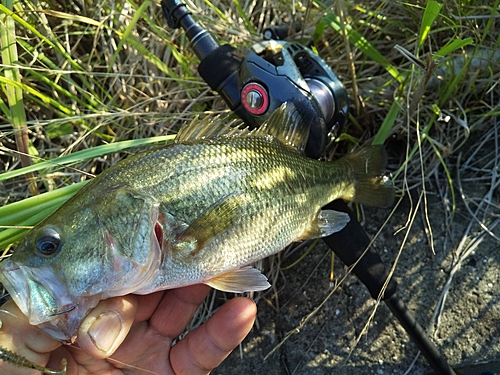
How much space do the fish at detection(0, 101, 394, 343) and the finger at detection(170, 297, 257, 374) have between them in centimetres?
19

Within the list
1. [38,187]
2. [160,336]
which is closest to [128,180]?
[160,336]

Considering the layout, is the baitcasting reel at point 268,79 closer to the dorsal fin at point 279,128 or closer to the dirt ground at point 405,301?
the dorsal fin at point 279,128

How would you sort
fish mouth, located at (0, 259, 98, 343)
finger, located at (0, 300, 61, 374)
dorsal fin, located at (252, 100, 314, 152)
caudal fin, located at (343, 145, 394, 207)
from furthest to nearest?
caudal fin, located at (343, 145, 394, 207) < dorsal fin, located at (252, 100, 314, 152) < finger, located at (0, 300, 61, 374) < fish mouth, located at (0, 259, 98, 343)

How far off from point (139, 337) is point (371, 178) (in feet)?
4.26

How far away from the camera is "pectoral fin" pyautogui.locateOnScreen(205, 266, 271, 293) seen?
1.70 meters

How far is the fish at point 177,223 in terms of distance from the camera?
148 cm

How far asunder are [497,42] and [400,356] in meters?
1.72

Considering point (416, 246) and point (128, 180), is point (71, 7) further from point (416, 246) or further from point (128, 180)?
point (416, 246)

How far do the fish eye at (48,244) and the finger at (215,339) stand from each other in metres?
0.73

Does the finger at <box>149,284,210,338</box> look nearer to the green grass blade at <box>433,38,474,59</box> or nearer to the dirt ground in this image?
the dirt ground

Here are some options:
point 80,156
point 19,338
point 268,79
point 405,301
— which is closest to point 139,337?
point 19,338

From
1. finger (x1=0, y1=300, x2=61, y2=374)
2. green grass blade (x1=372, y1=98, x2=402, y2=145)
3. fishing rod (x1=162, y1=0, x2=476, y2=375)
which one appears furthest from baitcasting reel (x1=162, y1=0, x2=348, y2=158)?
finger (x1=0, y1=300, x2=61, y2=374)

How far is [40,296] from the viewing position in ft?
4.71

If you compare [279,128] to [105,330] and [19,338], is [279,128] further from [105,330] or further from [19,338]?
[19,338]
